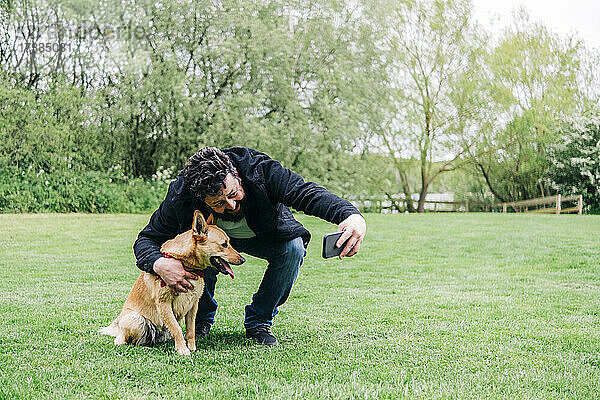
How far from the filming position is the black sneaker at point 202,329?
4.01 meters

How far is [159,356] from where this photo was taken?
3.49 meters

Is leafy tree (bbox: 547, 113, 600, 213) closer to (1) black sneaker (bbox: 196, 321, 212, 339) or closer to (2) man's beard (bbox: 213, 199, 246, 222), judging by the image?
(1) black sneaker (bbox: 196, 321, 212, 339)

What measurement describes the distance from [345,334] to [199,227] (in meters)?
1.45

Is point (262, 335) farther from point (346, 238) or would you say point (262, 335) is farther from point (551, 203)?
point (551, 203)

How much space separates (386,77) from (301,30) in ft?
12.1

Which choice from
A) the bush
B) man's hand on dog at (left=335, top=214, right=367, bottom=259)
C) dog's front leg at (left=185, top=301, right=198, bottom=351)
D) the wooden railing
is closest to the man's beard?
dog's front leg at (left=185, top=301, right=198, bottom=351)

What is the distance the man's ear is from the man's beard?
0.71 ft

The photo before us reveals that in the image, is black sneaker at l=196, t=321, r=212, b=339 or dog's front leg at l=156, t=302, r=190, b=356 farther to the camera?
black sneaker at l=196, t=321, r=212, b=339

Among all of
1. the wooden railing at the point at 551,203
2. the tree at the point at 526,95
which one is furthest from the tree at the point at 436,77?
the wooden railing at the point at 551,203

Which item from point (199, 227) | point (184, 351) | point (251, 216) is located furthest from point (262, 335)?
point (199, 227)

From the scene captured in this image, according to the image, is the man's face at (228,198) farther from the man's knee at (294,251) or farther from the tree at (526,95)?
the tree at (526,95)

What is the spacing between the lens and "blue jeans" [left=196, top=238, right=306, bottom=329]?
149 inches

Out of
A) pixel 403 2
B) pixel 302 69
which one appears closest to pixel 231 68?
pixel 302 69

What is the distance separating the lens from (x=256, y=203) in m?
3.50
